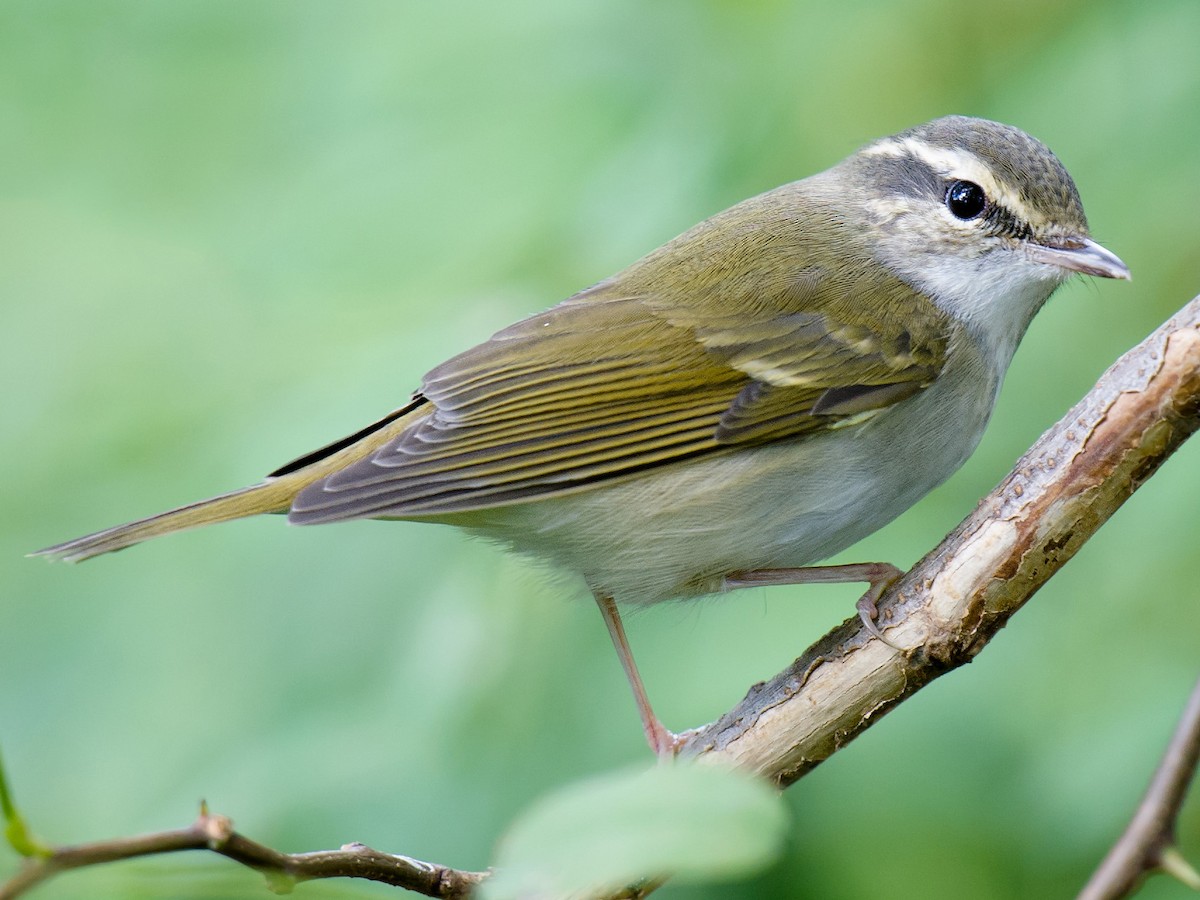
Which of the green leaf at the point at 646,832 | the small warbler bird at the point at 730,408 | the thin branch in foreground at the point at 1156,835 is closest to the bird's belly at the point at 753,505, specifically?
the small warbler bird at the point at 730,408

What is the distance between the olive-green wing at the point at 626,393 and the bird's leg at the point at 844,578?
12.5 inches

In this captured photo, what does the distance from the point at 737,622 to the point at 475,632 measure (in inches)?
30.4

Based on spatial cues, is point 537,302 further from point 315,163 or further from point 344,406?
point 315,163

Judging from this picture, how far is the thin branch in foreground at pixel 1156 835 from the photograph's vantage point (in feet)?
4.05

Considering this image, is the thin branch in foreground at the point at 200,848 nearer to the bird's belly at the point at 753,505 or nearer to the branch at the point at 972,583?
the branch at the point at 972,583

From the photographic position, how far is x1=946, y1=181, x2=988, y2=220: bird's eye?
11.3 ft

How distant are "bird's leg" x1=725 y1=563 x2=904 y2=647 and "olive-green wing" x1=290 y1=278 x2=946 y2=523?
0.32m

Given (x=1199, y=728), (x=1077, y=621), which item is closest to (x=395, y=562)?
(x=1077, y=621)

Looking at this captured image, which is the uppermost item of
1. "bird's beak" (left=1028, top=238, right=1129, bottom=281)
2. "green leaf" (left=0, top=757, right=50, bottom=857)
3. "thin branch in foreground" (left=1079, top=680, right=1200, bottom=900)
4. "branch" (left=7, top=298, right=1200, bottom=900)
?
"bird's beak" (left=1028, top=238, right=1129, bottom=281)

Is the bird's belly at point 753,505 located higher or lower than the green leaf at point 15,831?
higher

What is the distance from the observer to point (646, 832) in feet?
3.67

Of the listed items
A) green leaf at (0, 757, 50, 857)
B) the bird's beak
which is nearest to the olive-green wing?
the bird's beak

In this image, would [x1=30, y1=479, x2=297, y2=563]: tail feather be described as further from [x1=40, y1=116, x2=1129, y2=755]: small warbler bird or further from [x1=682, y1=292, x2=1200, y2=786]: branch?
[x1=682, y1=292, x2=1200, y2=786]: branch

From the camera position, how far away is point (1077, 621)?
2895 mm
